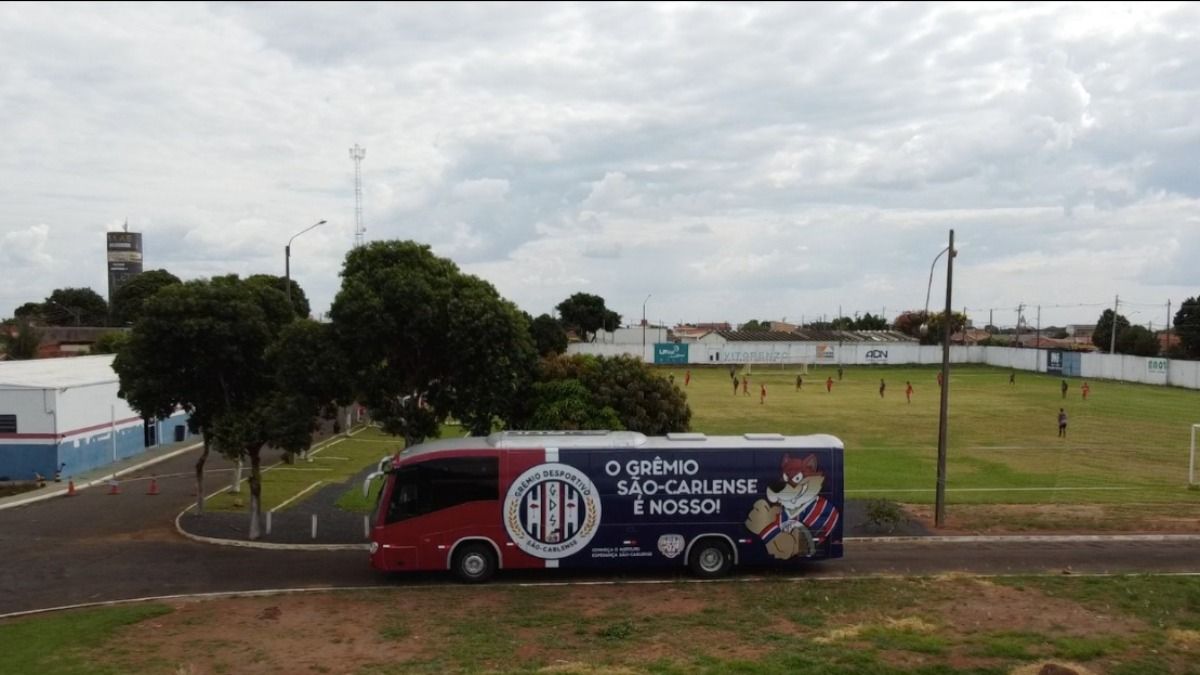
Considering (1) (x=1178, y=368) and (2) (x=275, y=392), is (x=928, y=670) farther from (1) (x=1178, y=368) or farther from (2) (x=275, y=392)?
(1) (x=1178, y=368)

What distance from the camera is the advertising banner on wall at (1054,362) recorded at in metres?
87.2

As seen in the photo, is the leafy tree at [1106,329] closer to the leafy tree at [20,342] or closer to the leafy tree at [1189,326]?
the leafy tree at [1189,326]

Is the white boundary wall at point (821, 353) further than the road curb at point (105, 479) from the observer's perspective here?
Yes

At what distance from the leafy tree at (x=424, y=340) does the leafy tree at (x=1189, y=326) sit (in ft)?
298

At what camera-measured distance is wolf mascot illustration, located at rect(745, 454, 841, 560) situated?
18.4m

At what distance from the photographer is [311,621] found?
15328 millimetres

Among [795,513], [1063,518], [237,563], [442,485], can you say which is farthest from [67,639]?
[1063,518]

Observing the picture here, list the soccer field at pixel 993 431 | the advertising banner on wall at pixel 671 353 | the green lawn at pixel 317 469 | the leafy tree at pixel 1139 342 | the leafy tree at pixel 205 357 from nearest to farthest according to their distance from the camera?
the leafy tree at pixel 205 357 → the green lawn at pixel 317 469 → the soccer field at pixel 993 431 → the leafy tree at pixel 1139 342 → the advertising banner on wall at pixel 671 353

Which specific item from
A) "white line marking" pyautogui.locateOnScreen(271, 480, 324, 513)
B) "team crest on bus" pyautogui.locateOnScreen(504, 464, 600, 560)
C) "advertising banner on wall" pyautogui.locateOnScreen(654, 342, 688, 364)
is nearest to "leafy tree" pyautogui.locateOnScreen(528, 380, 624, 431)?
"team crest on bus" pyautogui.locateOnScreen(504, 464, 600, 560)

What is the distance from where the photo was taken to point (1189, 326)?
302ft

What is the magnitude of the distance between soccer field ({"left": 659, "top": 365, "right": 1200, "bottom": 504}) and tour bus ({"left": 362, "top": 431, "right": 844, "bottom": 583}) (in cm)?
971

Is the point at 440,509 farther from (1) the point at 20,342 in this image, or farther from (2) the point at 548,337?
(2) the point at 548,337

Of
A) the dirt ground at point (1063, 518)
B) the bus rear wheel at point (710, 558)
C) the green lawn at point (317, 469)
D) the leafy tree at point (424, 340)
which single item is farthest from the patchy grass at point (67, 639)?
the dirt ground at point (1063, 518)

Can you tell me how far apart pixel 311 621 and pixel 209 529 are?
9571 mm
